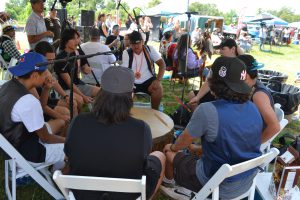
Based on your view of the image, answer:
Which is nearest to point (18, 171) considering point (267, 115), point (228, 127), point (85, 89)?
point (228, 127)

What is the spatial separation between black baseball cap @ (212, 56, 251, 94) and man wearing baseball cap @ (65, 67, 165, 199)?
64 cm

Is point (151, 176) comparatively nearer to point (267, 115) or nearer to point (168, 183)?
point (168, 183)

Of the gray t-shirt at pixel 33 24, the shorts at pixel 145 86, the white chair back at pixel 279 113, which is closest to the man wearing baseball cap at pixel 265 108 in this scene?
the white chair back at pixel 279 113

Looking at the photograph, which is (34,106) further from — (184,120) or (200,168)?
(184,120)

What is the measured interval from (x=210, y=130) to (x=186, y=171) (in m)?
0.49

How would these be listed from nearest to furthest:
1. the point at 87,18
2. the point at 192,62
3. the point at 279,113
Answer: the point at 279,113 → the point at 192,62 → the point at 87,18

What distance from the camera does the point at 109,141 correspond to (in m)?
1.65

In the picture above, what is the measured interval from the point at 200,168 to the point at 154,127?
79 cm

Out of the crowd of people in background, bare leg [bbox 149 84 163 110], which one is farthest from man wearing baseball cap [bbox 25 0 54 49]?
the crowd of people in background

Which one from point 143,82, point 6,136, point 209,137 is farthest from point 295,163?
point 143,82

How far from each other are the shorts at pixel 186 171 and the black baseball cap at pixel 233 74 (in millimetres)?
664

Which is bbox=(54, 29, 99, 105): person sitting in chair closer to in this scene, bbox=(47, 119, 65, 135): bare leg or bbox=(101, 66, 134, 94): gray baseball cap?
bbox=(47, 119, 65, 135): bare leg

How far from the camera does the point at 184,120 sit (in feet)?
13.2

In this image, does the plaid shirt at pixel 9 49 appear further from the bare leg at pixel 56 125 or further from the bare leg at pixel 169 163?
the bare leg at pixel 169 163
